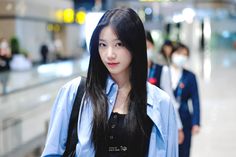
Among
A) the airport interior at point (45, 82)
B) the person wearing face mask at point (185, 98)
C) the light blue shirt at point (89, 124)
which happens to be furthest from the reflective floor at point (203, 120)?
the light blue shirt at point (89, 124)

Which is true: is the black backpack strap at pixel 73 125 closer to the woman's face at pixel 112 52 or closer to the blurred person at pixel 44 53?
the woman's face at pixel 112 52

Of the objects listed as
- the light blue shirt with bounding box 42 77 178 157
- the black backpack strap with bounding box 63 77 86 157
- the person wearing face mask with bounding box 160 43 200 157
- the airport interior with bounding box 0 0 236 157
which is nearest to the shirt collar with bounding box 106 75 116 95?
the light blue shirt with bounding box 42 77 178 157

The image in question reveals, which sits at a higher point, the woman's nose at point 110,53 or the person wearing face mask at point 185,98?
the woman's nose at point 110,53

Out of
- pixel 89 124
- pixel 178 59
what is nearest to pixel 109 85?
pixel 89 124

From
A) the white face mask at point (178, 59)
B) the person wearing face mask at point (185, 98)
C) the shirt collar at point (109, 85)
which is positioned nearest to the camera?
the shirt collar at point (109, 85)

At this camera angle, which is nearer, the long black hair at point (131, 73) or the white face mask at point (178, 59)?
the long black hair at point (131, 73)

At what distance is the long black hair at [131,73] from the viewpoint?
192cm

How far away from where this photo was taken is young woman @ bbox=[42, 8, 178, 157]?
76.2 inches

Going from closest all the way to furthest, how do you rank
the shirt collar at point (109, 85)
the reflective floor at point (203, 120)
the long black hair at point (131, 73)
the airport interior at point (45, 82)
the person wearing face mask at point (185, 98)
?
the long black hair at point (131, 73) < the shirt collar at point (109, 85) < the person wearing face mask at point (185, 98) < the airport interior at point (45, 82) < the reflective floor at point (203, 120)

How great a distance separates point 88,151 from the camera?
1.94 m

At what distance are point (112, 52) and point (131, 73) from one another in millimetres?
185

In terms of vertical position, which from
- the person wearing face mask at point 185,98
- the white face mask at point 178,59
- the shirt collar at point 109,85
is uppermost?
the shirt collar at point 109,85

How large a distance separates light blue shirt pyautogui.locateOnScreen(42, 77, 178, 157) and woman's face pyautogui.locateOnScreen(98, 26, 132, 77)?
108 millimetres

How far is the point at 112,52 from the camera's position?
193 cm
